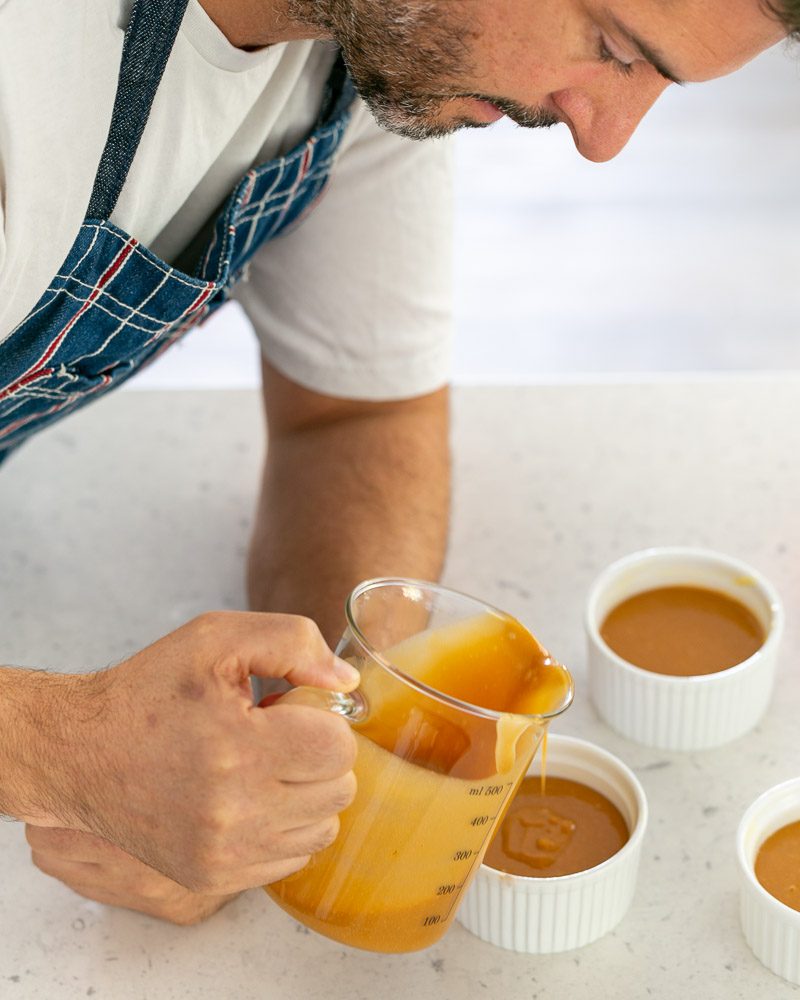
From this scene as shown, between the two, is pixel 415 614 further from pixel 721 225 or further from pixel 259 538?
pixel 721 225

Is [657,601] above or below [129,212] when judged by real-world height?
below

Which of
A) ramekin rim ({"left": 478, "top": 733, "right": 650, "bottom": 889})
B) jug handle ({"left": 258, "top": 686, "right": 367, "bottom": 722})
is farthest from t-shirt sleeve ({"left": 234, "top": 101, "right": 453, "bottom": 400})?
jug handle ({"left": 258, "top": 686, "right": 367, "bottom": 722})

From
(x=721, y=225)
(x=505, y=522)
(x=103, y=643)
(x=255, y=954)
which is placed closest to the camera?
(x=255, y=954)

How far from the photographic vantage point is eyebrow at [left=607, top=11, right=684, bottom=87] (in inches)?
37.1

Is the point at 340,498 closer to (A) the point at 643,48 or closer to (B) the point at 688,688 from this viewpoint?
(B) the point at 688,688

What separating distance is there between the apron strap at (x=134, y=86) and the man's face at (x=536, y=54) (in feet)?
0.32

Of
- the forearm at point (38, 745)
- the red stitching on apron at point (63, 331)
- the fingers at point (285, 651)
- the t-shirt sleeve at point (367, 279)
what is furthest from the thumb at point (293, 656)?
the t-shirt sleeve at point (367, 279)

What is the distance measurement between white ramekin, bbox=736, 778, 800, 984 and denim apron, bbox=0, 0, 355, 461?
0.57m

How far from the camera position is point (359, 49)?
1.04 metres

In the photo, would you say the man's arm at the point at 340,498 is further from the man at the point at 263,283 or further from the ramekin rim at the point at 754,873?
the ramekin rim at the point at 754,873

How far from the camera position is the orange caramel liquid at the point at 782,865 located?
97 cm

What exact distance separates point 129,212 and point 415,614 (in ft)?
1.26

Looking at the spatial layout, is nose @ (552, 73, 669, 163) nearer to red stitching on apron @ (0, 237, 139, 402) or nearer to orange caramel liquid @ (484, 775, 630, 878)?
red stitching on apron @ (0, 237, 139, 402)

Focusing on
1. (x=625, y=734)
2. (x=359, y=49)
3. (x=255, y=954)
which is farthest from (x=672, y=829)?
(x=359, y=49)
